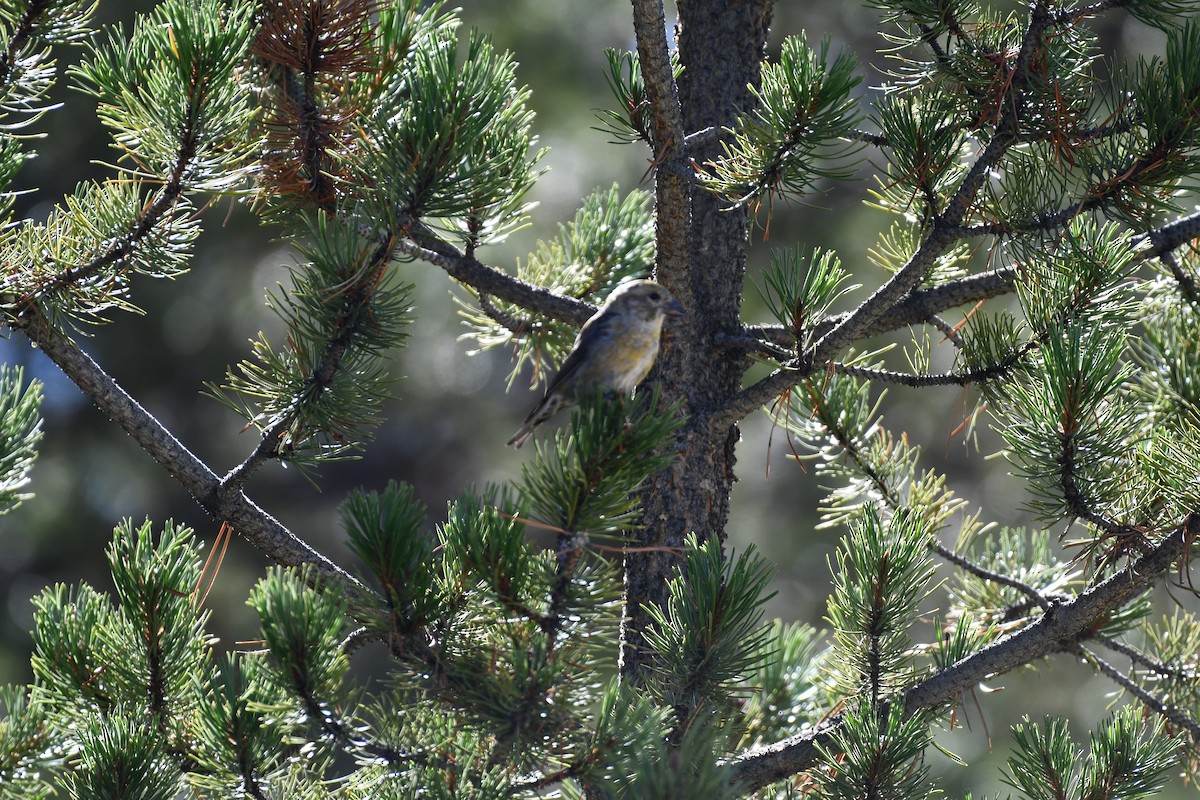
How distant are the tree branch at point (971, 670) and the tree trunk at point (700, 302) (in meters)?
0.39

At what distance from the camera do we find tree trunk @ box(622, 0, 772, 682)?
2.32 meters

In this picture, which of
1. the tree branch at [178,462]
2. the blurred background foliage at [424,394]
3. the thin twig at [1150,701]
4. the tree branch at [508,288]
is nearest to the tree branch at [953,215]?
the tree branch at [508,288]

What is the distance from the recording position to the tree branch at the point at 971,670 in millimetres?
1861

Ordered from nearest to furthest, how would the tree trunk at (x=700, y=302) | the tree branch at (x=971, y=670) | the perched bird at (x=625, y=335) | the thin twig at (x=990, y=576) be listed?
the tree branch at (x=971, y=670)
the thin twig at (x=990, y=576)
the tree trunk at (x=700, y=302)
the perched bird at (x=625, y=335)

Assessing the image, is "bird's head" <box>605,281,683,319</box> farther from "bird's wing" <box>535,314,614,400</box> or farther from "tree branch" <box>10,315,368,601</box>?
"tree branch" <box>10,315,368,601</box>

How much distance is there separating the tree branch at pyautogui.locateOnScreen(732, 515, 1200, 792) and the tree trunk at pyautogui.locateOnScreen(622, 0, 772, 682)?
387 millimetres

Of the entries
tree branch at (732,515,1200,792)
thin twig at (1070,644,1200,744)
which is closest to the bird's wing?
tree branch at (732,515,1200,792)

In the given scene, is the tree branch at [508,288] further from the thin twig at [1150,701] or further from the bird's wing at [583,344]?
the thin twig at [1150,701]

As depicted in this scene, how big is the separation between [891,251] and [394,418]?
6746mm

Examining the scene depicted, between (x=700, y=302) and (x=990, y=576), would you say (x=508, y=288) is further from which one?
(x=990, y=576)

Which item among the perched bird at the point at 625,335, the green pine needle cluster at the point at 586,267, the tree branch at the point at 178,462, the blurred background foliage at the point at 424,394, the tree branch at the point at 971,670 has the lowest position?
the tree branch at the point at 971,670

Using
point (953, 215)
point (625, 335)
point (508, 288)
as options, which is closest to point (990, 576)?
point (953, 215)

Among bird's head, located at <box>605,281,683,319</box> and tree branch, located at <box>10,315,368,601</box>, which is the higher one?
bird's head, located at <box>605,281,683,319</box>

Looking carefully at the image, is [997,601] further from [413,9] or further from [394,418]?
[394,418]
